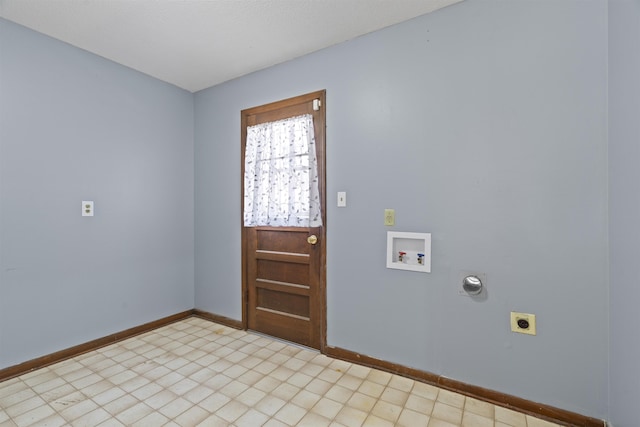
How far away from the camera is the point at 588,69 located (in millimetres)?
1517

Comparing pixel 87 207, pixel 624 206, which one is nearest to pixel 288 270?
pixel 87 207

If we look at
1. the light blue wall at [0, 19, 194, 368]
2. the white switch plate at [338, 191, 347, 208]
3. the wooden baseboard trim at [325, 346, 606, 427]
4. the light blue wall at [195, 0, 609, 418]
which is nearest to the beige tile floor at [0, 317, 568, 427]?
the wooden baseboard trim at [325, 346, 606, 427]

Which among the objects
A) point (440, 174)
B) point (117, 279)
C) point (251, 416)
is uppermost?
point (440, 174)

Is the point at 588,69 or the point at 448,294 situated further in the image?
the point at 448,294

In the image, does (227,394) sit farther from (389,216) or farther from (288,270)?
(389,216)

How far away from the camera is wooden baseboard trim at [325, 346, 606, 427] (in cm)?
155

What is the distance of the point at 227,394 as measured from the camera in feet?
6.04

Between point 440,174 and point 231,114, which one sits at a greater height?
point 231,114

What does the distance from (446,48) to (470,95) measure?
1.16 feet

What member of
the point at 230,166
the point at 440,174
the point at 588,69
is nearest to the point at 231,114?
the point at 230,166

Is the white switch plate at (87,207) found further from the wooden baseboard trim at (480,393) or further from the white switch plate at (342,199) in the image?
the wooden baseboard trim at (480,393)

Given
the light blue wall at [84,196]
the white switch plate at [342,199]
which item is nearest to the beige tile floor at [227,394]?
the light blue wall at [84,196]

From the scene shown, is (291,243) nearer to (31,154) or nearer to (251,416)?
(251,416)

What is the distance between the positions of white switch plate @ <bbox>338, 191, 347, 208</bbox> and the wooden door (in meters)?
0.14
